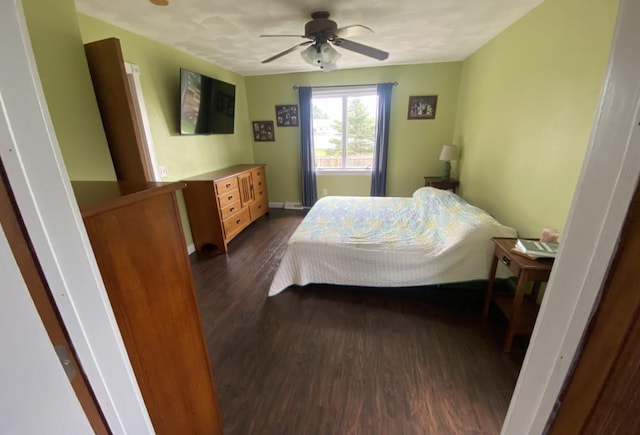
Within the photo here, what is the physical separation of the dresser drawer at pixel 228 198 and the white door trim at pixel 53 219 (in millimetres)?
2675

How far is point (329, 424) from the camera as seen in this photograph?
1309 mm

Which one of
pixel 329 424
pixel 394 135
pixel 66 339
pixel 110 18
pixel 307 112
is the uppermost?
pixel 110 18

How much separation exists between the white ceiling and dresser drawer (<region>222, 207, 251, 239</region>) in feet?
6.67

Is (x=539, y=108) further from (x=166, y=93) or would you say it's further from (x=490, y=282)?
(x=166, y=93)

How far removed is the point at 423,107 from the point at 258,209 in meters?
3.14

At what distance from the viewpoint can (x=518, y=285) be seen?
5.23ft

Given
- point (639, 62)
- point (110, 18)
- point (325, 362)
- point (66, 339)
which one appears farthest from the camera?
point (110, 18)

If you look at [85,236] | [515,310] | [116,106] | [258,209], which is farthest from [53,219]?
[258,209]

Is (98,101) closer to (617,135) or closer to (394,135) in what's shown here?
(617,135)

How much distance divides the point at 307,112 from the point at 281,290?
3201mm

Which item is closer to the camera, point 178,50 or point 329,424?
point 329,424

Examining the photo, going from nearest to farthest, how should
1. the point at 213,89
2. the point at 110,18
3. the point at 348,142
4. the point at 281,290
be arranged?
the point at 110,18 → the point at 281,290 → the point at 213,89 → the point at 348,142

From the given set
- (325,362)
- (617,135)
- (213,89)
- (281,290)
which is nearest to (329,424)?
(325,362)

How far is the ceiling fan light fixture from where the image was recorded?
7.42 feet
